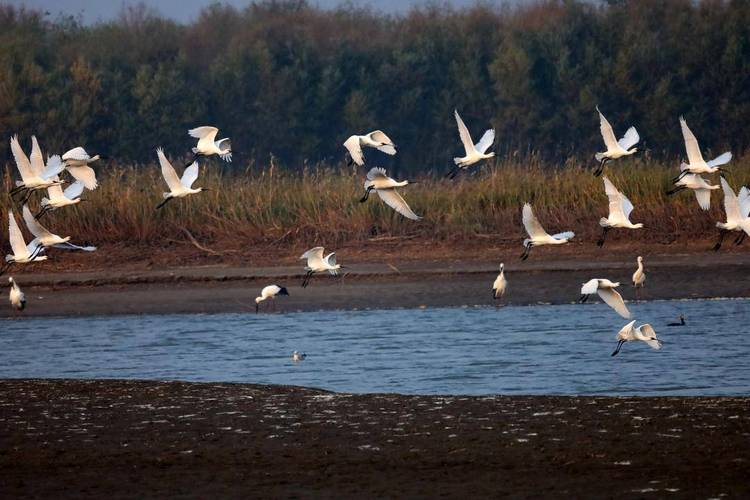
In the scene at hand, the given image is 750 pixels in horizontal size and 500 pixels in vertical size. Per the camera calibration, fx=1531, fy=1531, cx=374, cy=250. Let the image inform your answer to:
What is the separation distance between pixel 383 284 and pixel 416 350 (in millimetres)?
4529

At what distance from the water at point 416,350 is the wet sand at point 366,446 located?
137cm

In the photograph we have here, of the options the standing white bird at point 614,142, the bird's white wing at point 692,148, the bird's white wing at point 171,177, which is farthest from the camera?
the bird's white wing at point 171,177

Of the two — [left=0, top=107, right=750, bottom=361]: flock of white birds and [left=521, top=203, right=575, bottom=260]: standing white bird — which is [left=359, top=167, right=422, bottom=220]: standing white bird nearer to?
[left=0, top=107, right=750, bottom=361]: flock of white birds

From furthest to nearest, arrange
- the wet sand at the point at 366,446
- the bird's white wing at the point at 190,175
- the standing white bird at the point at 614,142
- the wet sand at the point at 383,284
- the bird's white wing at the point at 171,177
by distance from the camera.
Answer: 1. the wet sand at the point at 383,284
2. the bird's white wing at the point at 190,175
3. the bird's white wing at the point at 171,177
4. the standing white bird at the point at 614,142
5. the wet sand at the point at 366,446

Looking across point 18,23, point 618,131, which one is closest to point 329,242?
point 618,131

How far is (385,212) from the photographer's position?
73.2ft

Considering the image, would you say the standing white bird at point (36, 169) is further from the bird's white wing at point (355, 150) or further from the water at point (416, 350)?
the bird's white wing at point (355, 150)

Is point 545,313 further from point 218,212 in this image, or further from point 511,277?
point 218,212

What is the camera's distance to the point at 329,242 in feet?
72.3

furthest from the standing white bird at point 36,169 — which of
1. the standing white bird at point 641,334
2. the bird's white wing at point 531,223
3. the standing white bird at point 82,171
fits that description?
the standing white bird at point 641,334

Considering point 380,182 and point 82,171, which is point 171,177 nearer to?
point 82,171

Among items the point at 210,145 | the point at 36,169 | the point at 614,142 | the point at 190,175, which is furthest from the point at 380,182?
the point at 36,169

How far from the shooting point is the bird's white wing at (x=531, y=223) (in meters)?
15.4

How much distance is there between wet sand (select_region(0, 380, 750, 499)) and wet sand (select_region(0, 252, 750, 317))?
6823mm
